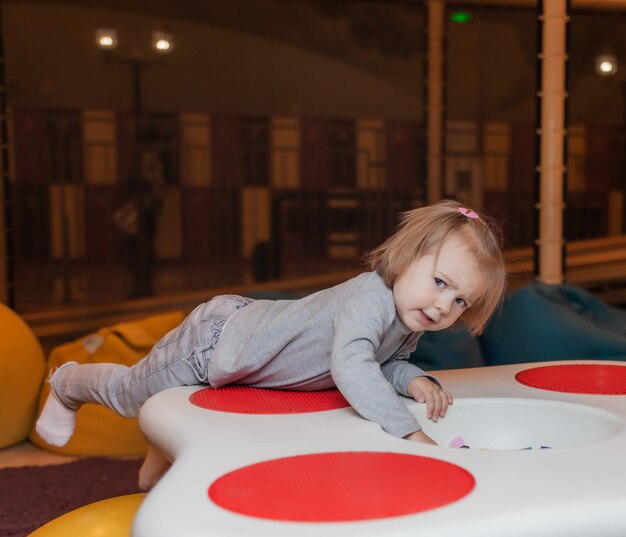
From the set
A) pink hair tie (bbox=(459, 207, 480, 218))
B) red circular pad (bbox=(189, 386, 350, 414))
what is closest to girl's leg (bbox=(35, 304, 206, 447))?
red circular pad (bbox=(189, 386, 350, 414))

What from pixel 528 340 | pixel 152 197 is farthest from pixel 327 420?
pixel 152 197

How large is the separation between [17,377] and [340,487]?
4.81ft

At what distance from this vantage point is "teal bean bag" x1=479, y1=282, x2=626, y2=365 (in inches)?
77.0

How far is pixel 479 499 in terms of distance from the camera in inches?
27.1

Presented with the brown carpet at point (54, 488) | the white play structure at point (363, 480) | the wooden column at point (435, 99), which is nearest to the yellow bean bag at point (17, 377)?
the brown carpet at point (54, 488)

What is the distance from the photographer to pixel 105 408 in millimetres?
1994

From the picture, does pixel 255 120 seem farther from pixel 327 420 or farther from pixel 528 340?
pixel 327 420

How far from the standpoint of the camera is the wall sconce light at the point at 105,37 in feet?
12.9

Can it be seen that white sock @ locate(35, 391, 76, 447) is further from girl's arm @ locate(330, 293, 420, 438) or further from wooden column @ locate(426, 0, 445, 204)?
wooden column @ locate(426, 0, 445, 204)

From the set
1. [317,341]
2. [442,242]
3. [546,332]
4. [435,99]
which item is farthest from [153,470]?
[435,99]

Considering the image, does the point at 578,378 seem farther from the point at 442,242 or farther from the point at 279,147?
the point at 279,147

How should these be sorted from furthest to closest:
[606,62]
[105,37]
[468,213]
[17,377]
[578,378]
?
[606,62] → [105,37] → [17,377] → [578,378] → [468,213]

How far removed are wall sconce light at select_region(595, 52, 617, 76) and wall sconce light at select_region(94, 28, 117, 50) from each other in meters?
2.40

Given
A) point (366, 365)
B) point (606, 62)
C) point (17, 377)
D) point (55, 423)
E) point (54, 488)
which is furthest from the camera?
point (606, 62)
